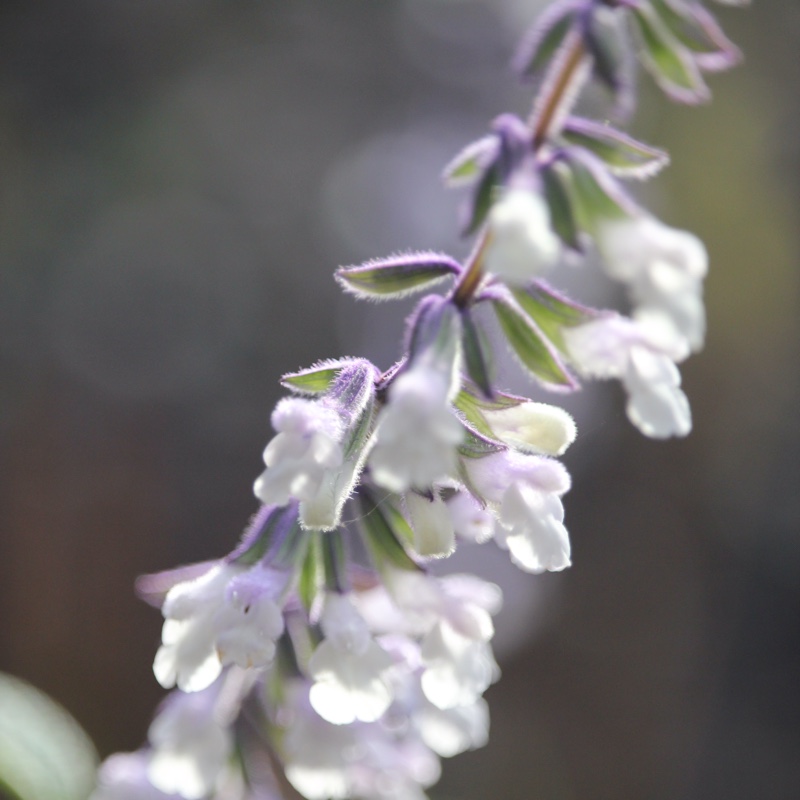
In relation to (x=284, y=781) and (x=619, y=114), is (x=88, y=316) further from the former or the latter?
(x=619, y=114)

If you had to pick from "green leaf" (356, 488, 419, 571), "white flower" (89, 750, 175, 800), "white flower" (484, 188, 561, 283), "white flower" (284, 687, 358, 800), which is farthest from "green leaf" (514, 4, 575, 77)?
"white flower" (89, 750, 175, 800)

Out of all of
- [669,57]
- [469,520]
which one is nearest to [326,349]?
[469,520]

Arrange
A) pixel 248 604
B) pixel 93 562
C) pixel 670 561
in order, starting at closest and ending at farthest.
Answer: pixel 248 604
pixel 93 562
pixel 670 561

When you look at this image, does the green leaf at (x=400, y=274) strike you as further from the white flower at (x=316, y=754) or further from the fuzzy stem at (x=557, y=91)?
the white flower at (x=316, y=754)

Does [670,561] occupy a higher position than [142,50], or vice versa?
[142,50]

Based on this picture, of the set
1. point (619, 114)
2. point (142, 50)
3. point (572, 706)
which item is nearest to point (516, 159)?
point (619, 114)

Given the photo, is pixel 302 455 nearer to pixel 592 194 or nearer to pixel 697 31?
pixel 592 194

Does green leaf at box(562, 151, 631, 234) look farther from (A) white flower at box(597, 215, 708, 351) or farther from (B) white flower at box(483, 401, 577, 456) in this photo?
(B) white flower at box(483, 401, 577, 456)
